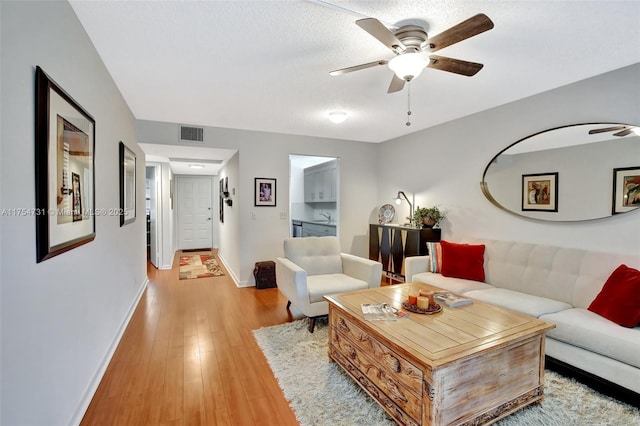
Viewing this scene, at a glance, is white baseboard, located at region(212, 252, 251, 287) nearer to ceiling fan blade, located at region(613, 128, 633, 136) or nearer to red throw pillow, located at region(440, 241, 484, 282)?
red throw pillow, located at region(440, 241, 484, 282)

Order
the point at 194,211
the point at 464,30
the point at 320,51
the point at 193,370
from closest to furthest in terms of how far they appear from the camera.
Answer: the point at 464,30
the point at 320,51
the point at 193,370
the point at 194,211

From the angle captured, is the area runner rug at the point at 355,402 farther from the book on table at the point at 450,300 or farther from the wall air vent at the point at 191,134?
the wall air vent at the point at 191,134

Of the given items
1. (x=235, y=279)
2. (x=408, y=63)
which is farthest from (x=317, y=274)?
(x=408, y=63)

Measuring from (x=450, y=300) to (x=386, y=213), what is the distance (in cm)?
291

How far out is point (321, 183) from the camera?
6.93m

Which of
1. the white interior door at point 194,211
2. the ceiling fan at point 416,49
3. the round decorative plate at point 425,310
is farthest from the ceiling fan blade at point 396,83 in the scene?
the white interior door at point 194,211

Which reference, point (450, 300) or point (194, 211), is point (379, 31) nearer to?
point (450, 300)

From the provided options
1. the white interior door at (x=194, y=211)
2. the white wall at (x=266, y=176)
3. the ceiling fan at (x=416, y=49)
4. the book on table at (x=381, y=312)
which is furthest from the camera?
the white interior door at (x=194, y=211)

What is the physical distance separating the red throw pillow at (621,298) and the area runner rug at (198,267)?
4.96 m

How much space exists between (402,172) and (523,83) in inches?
89.6

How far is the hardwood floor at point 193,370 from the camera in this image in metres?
1.81

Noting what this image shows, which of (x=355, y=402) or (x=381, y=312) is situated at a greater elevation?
(x=381, y=312)

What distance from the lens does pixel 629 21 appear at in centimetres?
182

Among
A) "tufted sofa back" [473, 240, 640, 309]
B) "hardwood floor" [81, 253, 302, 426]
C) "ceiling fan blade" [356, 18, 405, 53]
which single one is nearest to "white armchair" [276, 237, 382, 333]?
"hardwood floor" [81, 253, 302, 426]
